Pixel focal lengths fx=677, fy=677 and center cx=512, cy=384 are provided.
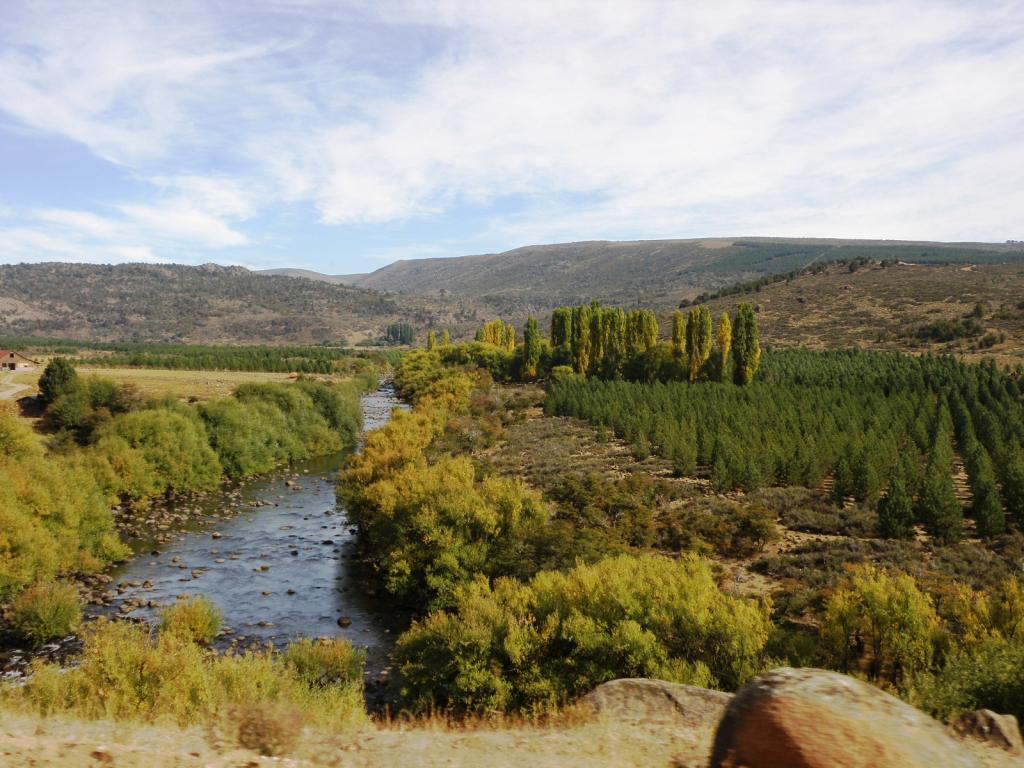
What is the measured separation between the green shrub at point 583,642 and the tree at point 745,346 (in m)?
56.4

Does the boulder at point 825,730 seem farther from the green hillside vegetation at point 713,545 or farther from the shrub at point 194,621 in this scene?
the shrub at point 194,621

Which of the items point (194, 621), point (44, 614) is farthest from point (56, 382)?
point (194, 621)

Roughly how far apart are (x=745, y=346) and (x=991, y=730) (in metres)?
65.7

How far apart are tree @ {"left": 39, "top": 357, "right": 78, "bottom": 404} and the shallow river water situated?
70.8 feet

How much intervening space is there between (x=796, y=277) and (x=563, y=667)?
527ft

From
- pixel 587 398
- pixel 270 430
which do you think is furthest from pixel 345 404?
pixel 587 398

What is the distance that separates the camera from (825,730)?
7590 millimetres

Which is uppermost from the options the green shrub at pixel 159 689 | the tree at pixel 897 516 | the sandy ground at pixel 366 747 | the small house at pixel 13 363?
the small house at pixel 13 363

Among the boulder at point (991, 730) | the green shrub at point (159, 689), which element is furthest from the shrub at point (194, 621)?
the boulder at point (991, 730)

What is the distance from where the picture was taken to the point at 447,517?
27.5m

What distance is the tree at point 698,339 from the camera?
7594 cm

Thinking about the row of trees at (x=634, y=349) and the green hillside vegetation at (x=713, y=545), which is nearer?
the green hillside vegetation at (x=713, y=545)

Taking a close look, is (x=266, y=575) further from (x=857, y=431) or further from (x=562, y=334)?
(x=562, y=334)

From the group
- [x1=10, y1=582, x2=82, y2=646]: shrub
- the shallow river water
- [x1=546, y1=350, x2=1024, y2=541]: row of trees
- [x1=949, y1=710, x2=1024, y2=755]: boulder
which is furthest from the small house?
[x1=949, y1=710, x2=1024, y2=755]: boulder
